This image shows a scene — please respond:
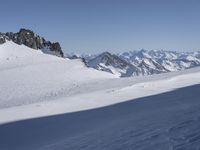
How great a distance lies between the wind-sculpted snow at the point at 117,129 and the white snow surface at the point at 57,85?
188 centimetres

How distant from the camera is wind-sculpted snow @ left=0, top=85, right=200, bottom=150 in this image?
9.70 m

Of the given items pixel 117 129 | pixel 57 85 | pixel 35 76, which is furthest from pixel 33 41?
pixel 117 129

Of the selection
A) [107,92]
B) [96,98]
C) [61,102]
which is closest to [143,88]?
[107,92]

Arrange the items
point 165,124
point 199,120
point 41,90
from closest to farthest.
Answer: point 199,120, point 165,124, point 41,90

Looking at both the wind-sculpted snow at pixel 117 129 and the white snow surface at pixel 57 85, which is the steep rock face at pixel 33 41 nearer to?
the white snow surface at pixel 57 85

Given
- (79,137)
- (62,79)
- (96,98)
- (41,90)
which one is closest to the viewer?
(79,137)

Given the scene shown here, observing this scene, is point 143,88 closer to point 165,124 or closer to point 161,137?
point 165,124

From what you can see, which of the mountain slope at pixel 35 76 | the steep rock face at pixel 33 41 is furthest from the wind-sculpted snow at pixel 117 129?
the steep rock face at pixel 33 41

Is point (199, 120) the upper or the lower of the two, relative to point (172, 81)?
upper

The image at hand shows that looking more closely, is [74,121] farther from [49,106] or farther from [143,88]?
[143,88]

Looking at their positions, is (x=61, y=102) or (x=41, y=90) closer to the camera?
(x=61, y=102)

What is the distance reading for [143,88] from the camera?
25156 mm

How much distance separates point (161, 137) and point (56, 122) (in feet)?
23.9

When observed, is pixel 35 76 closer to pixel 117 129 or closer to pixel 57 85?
pixel 57 85
